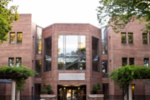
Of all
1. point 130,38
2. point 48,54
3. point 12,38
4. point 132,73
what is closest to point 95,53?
point 130,38

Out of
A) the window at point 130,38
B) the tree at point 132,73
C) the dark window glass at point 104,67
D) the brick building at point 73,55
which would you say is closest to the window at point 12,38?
the brick building at point 73,55

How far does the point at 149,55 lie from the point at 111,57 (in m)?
4.78

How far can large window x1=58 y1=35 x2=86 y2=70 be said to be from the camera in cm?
2638

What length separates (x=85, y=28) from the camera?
27328 mm

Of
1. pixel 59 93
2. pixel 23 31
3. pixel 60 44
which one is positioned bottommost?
pixel 59 93

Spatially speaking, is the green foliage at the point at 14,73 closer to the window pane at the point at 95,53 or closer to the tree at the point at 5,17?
the tree at the point at 5,17

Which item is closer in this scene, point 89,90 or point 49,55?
point 89,90

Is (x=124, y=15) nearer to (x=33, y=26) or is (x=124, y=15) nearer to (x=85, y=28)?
(x=85, y=28)

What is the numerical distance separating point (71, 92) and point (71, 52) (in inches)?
222

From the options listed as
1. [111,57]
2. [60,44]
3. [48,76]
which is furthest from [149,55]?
[48,76]

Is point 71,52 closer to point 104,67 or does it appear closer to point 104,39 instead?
point 104,67

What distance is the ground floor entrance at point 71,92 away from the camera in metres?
27.8

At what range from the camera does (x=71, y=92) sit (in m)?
28.3

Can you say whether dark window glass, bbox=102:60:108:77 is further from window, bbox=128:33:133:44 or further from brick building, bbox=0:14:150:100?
window, bbox=128:33:133:44
